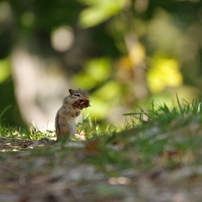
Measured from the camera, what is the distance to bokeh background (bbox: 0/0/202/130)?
1312 centimetres

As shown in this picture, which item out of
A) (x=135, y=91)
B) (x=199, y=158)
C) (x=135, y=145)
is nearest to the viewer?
(x=199, y=158)

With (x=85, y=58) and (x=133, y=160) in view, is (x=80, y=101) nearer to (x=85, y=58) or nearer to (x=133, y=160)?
(x=133, y=160)

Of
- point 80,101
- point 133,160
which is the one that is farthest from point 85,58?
point 133,160

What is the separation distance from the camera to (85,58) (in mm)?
15844

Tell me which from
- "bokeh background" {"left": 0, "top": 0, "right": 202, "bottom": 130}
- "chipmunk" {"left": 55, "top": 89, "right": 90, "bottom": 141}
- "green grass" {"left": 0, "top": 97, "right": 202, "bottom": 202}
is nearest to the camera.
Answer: "green grass" {"left": 0, "top": 97, "right": 202, "bottom": 202}

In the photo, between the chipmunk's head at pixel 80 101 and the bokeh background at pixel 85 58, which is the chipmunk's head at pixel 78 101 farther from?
the bokeh background at pixel 85 58

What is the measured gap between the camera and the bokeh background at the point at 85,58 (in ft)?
43.1

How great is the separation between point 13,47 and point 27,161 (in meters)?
11.6

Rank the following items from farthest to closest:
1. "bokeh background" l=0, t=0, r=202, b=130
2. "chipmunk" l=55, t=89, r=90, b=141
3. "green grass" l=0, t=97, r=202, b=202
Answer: "bokeh background" l=0, t=0, r=202, b=130
"chipmunk" l=55, t=89, r=90, b=141
"green grass" l=0, t=97, r=202, b=202

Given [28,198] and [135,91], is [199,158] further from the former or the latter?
[135,91]

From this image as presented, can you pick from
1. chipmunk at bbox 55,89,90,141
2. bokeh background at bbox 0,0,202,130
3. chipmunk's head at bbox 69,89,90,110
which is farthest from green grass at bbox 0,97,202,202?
bokeh background at bbox 0,0,202,130

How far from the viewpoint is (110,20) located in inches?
635

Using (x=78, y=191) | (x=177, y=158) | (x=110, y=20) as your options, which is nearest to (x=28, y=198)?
(x=78, y=191)

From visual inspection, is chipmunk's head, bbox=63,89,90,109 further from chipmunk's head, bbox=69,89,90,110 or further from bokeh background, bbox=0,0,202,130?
bokeh background, bbox=0,0,202,130
